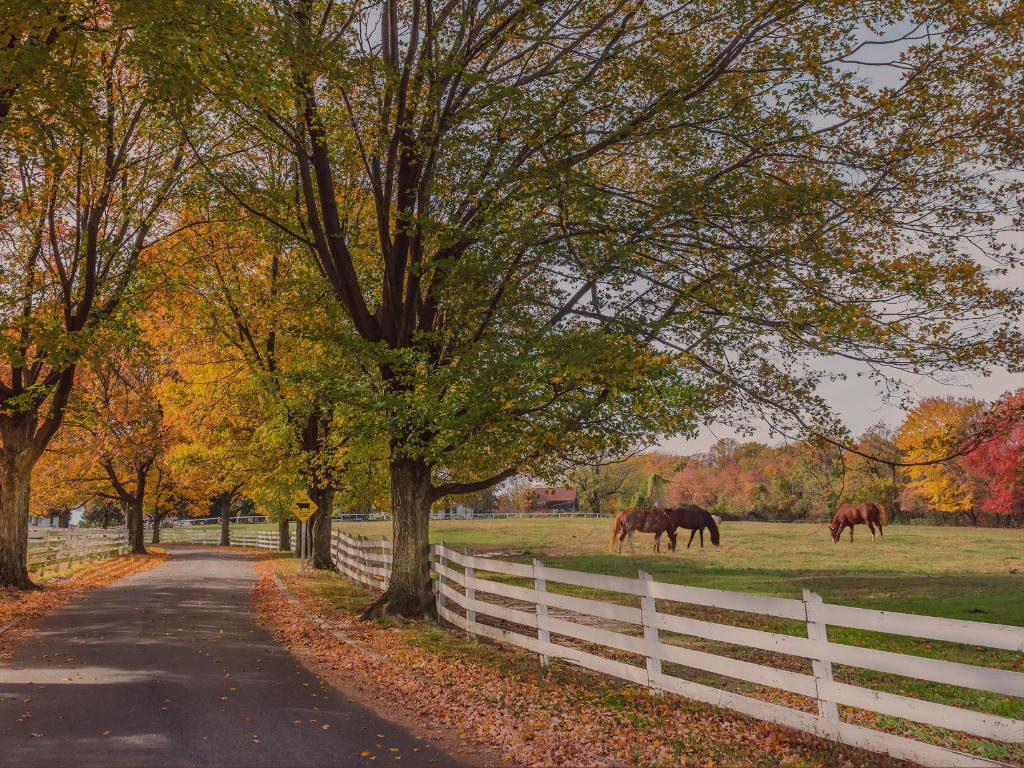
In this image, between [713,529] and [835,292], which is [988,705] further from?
[713,529]

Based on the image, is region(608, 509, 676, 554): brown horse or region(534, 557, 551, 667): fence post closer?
region(534, 557, 551, 667): fence post

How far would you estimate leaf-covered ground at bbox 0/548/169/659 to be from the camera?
13.2 metres

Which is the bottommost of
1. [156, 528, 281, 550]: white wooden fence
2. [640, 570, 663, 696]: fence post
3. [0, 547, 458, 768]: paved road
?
[156, 528, 281, 550]: white wooden fence

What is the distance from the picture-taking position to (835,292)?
10.0m

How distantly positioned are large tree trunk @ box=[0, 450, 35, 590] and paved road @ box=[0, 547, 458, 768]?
6277mm

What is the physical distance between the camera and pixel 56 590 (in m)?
17.7

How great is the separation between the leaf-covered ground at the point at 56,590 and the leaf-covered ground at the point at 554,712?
565cm

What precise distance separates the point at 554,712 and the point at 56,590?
53.6ft

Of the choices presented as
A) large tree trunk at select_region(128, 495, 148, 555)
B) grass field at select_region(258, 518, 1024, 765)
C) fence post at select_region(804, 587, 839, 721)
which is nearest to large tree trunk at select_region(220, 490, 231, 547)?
large tree trunk at select_region(128, 495, 148, 555)

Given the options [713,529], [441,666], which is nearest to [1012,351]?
[441,666]

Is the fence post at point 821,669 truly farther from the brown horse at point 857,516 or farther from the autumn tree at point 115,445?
the brown horse at point 857,516

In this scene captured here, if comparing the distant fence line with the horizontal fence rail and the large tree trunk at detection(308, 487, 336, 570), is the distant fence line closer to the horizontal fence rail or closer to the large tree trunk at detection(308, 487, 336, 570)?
the horizontal fence rail

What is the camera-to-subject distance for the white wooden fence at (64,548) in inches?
924

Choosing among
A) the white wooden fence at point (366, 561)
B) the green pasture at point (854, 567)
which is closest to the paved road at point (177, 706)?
the white wooden fence at point (366, 561)
